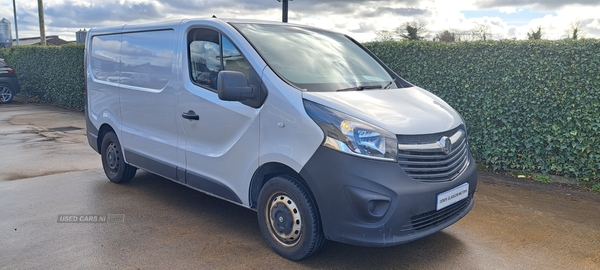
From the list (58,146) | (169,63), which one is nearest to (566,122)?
(169,63)

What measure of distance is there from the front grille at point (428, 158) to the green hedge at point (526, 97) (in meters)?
3.19

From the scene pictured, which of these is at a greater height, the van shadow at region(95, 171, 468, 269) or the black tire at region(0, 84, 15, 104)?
the black tire at region(0, 84, 15, 104)

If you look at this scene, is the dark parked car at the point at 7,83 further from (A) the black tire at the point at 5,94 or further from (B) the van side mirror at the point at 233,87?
(B) the van side mirror at the point at 233,87

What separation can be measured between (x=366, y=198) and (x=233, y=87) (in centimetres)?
136

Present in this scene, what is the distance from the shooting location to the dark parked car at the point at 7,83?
16875 millimetres

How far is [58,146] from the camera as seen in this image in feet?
29.2

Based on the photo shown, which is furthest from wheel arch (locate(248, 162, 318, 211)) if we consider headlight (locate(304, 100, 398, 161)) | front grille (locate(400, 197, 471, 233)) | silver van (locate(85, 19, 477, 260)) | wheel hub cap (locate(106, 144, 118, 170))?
wheel hub cap (locate(106, 144, 118, 170))

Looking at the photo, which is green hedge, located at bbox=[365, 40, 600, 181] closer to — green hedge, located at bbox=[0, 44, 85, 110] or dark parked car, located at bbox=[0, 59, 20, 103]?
green hedge, located at bbox=[0, 44, 85, 110]

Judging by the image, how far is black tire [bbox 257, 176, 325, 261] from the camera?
11.8ft

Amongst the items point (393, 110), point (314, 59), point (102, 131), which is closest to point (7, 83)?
point (102, 131)

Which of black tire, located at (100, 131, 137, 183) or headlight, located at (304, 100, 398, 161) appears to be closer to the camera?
headlight, located at (304, 100, 398, 161)

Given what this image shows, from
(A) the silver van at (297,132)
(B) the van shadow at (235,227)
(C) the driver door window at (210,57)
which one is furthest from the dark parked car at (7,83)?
(C) the driver door window at (210,57)

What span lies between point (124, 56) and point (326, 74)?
2709 mm

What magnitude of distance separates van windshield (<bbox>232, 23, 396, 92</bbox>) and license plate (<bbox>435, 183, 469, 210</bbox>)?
1.15 meters
